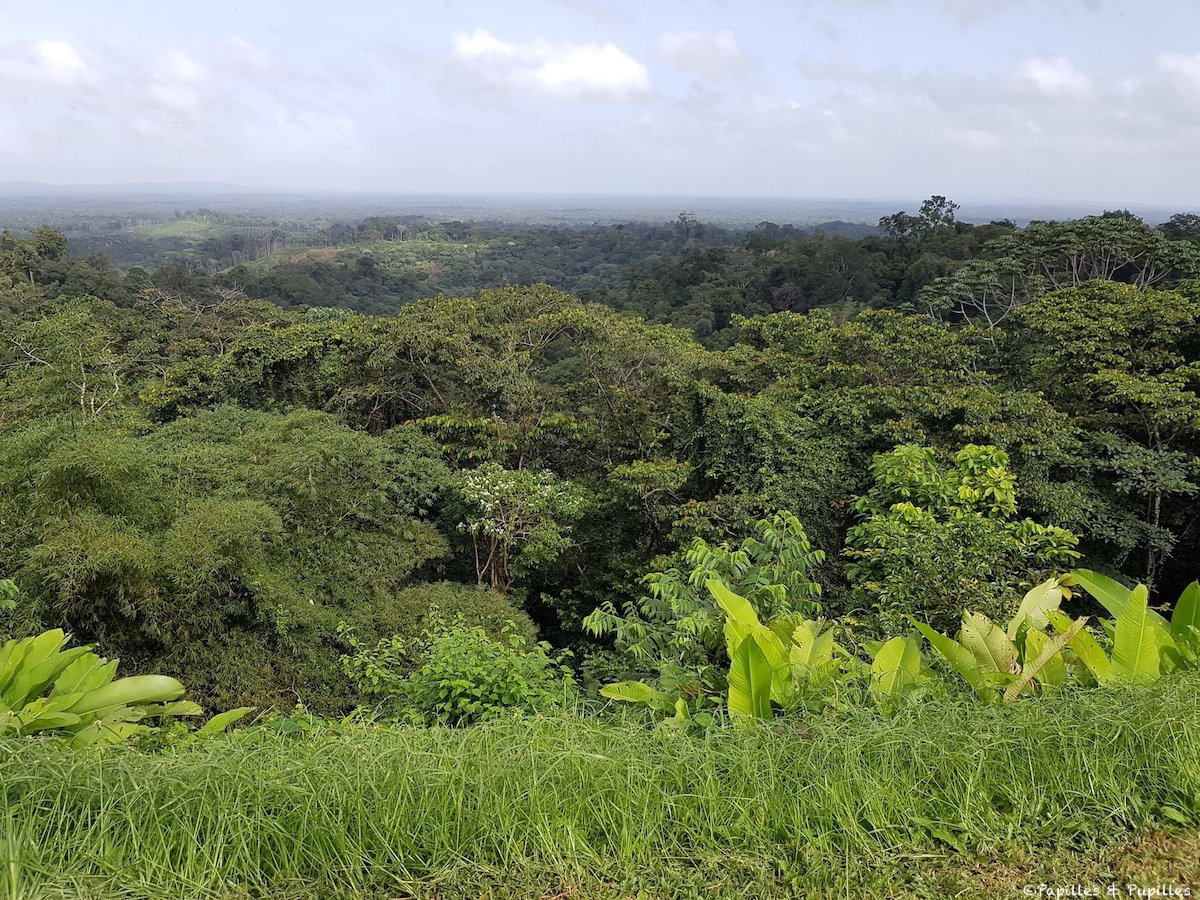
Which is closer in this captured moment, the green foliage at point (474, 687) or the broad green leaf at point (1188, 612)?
the broad green leaf at point (1188, 612)

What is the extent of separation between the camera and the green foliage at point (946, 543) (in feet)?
12.3

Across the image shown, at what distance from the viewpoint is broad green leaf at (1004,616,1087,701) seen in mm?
2451

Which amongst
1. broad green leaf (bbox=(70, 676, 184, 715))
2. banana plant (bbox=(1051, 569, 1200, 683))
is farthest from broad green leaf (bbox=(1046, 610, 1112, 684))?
broad green leaf (bbox=(70, 676, 184, 715))

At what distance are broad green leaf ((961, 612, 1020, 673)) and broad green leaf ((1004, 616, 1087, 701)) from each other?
60 millimetres

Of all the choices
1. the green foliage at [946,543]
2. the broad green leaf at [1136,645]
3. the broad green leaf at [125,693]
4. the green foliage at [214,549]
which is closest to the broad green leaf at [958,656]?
the broad green leaf at [1136,645]

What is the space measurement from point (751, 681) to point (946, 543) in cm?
227

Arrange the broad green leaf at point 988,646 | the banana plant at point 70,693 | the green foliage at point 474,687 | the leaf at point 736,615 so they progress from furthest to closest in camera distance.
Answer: the green foliage at point 474,687 → the leaf at point 736,615 → the broad green leaf at point 988,646 → the banana plant at point 70,693

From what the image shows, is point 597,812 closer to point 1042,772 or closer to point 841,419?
point 1042,772

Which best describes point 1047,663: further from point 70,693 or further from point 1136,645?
point 70,693

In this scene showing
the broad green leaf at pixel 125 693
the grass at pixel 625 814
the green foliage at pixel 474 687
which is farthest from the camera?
the green foliage at pixel 474 687

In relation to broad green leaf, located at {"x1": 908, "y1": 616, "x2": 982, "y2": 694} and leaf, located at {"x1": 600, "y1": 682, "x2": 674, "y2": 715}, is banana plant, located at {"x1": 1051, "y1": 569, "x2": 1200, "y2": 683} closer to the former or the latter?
broad green leaf, located at {"x1": 908, "y1": 616, "x2": 982, "y2": 694}

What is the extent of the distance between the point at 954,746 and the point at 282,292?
52144 millimetres

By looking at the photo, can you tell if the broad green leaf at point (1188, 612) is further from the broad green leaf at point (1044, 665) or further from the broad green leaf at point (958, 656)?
the broad green leaf at point (958, 656)

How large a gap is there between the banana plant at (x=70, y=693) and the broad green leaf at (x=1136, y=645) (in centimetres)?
352
